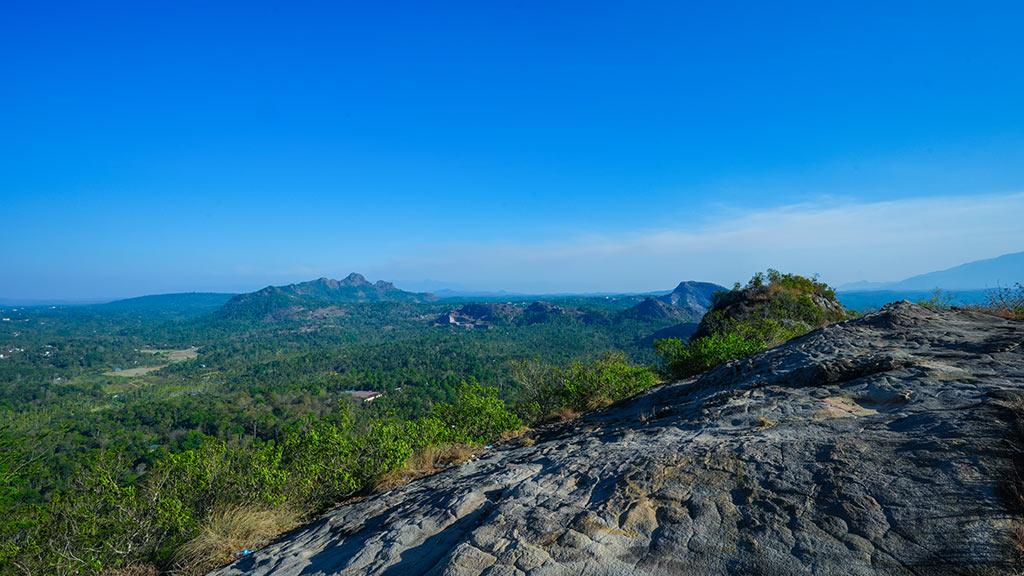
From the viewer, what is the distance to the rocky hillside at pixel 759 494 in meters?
4.11

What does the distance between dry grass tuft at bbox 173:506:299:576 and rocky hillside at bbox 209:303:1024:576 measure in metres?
0.64

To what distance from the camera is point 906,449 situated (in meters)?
5.17

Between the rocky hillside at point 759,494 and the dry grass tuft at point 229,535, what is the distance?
25.1 inches

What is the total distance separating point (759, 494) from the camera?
5062 millimetres

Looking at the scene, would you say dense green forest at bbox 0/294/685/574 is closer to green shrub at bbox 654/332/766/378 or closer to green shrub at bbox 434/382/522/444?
green shrub at bbox 434/382/522/444

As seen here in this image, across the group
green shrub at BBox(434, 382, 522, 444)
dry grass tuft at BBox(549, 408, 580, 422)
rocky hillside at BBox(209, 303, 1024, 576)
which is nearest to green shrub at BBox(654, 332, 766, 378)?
dry grass tuft at BBox(549, 408, 580, 422)

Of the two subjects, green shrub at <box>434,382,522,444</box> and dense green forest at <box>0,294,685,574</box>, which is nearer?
dense green forest at <box>0,294,685,574</box>

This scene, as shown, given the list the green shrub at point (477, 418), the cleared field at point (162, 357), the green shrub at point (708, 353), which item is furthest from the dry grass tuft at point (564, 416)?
the cleared field at point (162, 357)

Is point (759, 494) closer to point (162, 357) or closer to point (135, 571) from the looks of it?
point (135, 571)

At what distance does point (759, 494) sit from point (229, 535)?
28.9 feet

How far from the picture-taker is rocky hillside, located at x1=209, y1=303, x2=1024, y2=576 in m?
4.11

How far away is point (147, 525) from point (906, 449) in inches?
510

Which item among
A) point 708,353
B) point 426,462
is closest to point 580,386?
point 708,353

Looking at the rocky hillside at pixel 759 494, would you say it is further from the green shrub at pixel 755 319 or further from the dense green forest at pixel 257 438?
the green shrub at pixel 755 319
